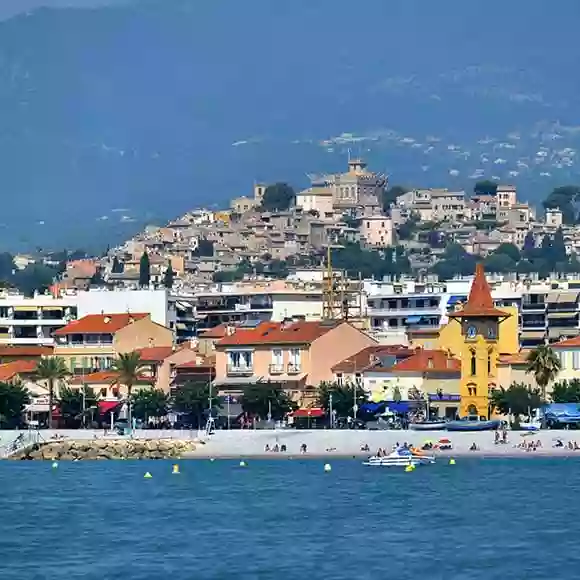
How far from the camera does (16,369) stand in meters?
127

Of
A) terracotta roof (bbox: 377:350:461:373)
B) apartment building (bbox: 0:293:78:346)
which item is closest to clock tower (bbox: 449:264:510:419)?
terracotta roof (bbox: 377:350:461:373)

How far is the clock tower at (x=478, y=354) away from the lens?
113625mm

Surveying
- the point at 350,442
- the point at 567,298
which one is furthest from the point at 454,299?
the point at 350,442

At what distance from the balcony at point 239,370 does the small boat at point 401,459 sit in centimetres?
2537

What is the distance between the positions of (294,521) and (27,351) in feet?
211

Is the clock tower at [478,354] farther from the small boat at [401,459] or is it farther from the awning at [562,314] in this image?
the awning at [562,314]

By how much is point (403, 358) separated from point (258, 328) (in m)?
10.3

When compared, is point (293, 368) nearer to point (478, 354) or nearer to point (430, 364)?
point (430, 364)

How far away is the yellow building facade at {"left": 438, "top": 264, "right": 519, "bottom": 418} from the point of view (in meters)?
114

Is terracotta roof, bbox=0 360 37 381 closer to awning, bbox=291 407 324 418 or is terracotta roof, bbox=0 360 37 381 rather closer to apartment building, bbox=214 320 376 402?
apartment building, bbox=214 320 376 402

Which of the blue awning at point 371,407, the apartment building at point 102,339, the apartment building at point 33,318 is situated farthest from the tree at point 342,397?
the apartment building at point 33,318

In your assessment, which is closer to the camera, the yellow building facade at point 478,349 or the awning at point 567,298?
the yellow building facade at point 478,349

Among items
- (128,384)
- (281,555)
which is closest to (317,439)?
(128,384)

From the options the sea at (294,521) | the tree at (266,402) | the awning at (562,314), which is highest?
the awning at (562,314)
